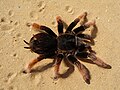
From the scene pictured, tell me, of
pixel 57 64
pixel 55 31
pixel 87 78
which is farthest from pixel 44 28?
pixel 87 78

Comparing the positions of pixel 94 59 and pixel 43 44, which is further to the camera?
pixel 94 59

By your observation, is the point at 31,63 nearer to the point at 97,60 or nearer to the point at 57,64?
the point at 57,64

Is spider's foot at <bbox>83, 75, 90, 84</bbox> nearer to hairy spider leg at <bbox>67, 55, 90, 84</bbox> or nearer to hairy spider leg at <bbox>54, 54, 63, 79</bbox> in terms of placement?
hairy spider leg at <bbox>67, 55, 90, 84</bbox>

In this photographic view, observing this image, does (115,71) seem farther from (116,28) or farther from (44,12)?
(44,12)

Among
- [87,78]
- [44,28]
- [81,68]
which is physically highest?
[44,28]

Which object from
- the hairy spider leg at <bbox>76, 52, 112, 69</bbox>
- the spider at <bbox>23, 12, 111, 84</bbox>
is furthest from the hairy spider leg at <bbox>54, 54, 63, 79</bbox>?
the hairy spider leg at <bbox>76, 52, 112, 69</bbox>

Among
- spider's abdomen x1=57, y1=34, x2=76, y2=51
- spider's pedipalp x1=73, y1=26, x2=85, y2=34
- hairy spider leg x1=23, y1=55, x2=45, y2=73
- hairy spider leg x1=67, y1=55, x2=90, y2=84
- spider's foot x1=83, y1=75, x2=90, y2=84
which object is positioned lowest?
spider's foot x1=83, y1=75, x2=90, y2=84

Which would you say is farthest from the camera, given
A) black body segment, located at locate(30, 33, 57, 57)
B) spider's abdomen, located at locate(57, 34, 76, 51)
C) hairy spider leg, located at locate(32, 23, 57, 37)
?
hairy spider leg, located at locate(32, 23, 57, 37)

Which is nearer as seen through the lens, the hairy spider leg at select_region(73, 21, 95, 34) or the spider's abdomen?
the spider's abdomen
